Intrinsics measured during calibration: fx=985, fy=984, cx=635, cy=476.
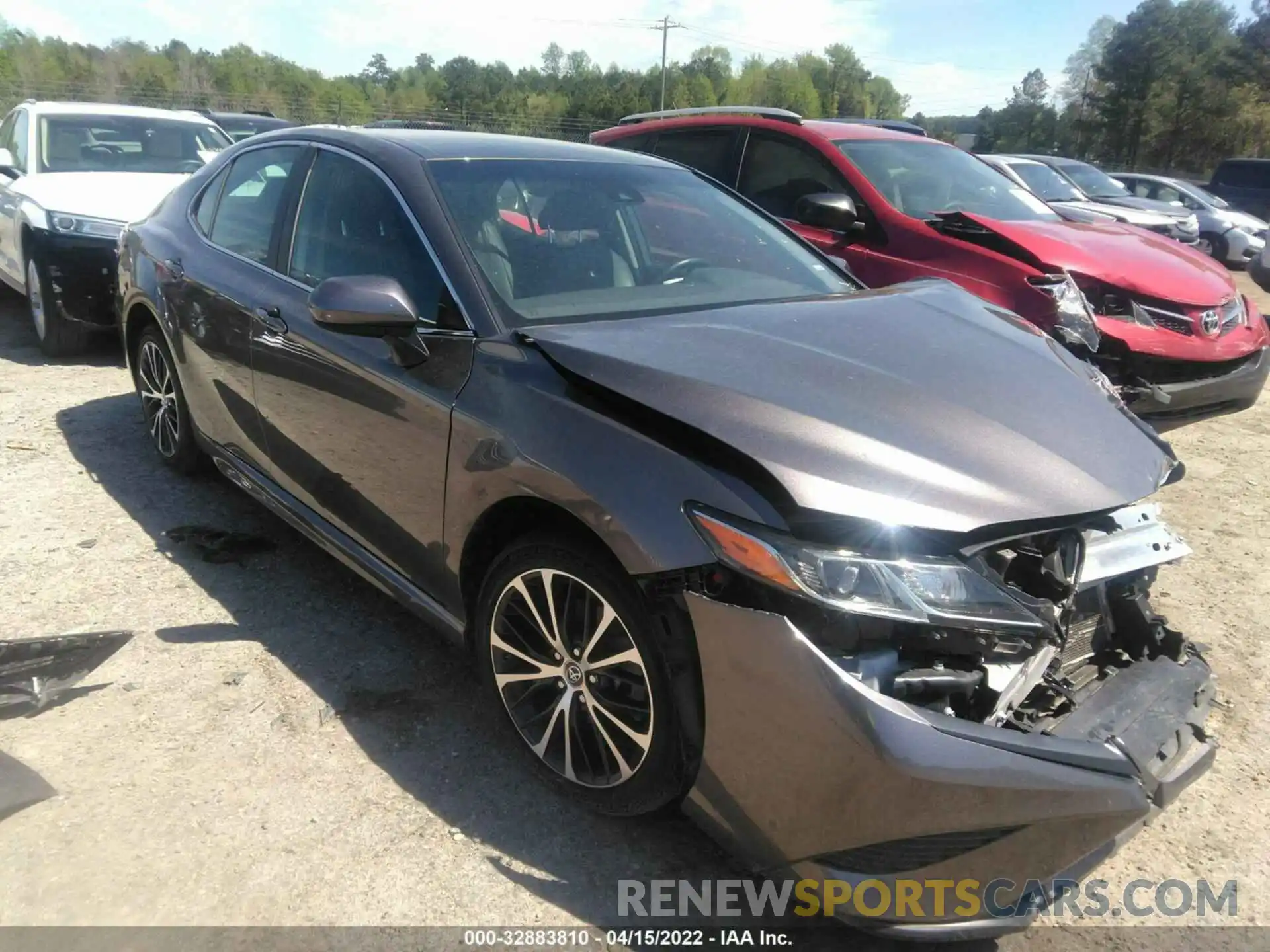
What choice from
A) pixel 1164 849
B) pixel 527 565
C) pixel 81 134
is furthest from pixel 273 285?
pixel 81 134

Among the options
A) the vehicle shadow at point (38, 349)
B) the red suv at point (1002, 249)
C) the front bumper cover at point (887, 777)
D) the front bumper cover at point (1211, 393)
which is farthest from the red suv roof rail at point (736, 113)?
the front bumper cover at point (887, 777)

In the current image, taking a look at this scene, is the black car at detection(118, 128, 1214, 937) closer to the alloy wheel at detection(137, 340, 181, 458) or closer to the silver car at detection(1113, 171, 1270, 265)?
the alloy wheel at detection(137, 340, 181, 458)

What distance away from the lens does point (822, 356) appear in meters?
2.51

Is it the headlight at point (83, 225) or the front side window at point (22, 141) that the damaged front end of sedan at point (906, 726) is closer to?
the headlight at point (83, 225)

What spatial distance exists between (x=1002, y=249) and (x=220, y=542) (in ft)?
13.5

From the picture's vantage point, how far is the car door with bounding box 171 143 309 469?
11.7 ft

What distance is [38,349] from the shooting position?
710 cm

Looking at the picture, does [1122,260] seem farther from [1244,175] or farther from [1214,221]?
[1244,175]

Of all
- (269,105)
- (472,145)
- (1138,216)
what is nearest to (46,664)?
(472,145)

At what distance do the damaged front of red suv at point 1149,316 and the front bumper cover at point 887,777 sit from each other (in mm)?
3059

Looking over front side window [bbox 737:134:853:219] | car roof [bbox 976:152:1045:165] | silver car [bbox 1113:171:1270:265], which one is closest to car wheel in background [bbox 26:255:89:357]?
front side window [bbox 737:134:853:219]

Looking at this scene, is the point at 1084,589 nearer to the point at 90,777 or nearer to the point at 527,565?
the point at 527,565

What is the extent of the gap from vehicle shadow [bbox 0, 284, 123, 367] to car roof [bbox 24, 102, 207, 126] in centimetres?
171

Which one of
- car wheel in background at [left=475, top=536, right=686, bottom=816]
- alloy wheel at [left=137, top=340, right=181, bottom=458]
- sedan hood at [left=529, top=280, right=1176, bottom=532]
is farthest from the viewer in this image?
alloy wheel at [left=137, top=340, right=181, bottom=458]
